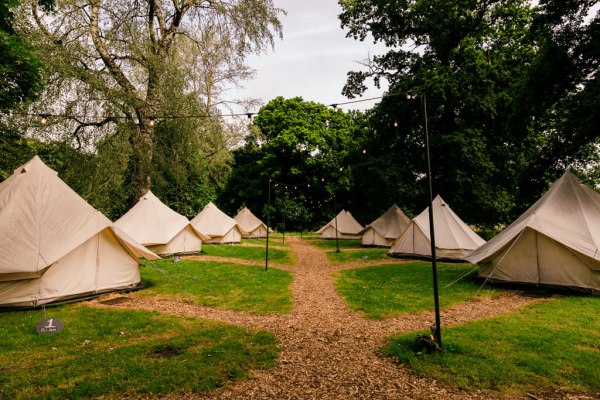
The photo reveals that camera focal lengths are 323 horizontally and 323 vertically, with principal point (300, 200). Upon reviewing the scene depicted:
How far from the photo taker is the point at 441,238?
16.0 meters

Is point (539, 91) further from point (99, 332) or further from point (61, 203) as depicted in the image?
point (61, 203)

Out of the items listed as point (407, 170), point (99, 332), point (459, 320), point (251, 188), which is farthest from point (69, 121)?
point (251, 188)

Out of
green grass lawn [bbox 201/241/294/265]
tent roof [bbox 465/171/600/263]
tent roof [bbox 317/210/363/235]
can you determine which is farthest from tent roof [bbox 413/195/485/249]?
tent roof [bbox 317/210/363/235]

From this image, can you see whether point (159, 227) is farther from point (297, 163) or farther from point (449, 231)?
point (297, 163)

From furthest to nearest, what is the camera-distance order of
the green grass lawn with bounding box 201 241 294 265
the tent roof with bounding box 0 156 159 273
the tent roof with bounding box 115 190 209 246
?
the green grass lawn with bounding box 201 241 294 265
the tent roof with bounding box 115 190 209 246
the tent roof with bounding box 0 156 159 273

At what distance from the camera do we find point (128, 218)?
1619cm

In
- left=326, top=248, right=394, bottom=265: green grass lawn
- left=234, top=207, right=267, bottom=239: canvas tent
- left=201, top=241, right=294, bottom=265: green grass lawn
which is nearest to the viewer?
left=326, top=248, right=394, bottom=265: green grass lawn

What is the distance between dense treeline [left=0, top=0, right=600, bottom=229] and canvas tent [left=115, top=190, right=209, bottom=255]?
124 centimetres

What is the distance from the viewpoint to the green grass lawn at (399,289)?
8.41 m

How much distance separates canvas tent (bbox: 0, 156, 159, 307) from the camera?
7594mm

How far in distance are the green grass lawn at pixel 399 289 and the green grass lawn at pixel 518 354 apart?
67.7 inches

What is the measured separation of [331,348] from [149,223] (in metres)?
13.5

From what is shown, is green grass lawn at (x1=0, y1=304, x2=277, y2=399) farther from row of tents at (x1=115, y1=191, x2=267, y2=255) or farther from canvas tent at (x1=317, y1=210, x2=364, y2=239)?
canvas tent at (x1=317, y1=210, x2=364, y2=239)

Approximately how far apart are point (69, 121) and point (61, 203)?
7299 millimetres
